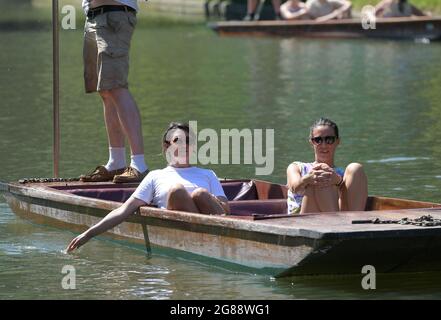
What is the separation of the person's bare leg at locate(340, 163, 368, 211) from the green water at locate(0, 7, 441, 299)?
655mm

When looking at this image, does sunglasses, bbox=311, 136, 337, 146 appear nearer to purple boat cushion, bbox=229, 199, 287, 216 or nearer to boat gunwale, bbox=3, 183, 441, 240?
boat gunwale, bbox=3, 183, 441, 240

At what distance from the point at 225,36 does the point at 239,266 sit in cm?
2618

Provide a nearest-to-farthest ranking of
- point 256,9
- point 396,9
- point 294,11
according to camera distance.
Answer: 1. point 396,9
2. point 294,11
3. point 256,9

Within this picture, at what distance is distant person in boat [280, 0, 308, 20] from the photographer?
36344 millimetres

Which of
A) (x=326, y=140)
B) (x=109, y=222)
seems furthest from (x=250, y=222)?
(x=109, y=222)

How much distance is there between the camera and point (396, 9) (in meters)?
35.1

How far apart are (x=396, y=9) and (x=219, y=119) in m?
16.3

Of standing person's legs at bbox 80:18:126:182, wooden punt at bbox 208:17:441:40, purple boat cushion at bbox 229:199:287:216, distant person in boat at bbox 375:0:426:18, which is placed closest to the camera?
purple boat cushion at bbox 229:199:287:216

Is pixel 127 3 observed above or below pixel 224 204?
above

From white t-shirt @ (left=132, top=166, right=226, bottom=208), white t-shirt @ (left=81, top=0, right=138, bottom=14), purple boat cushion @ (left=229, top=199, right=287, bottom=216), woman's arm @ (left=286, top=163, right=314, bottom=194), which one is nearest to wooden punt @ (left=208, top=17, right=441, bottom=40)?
white t-shirt @ (left=81, top=0, right=138, bottom=14)

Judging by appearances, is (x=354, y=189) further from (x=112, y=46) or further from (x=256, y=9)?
(x=256, y=9)

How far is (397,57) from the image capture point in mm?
29422

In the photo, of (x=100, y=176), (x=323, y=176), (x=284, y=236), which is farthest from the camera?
(x=100, y=176)
